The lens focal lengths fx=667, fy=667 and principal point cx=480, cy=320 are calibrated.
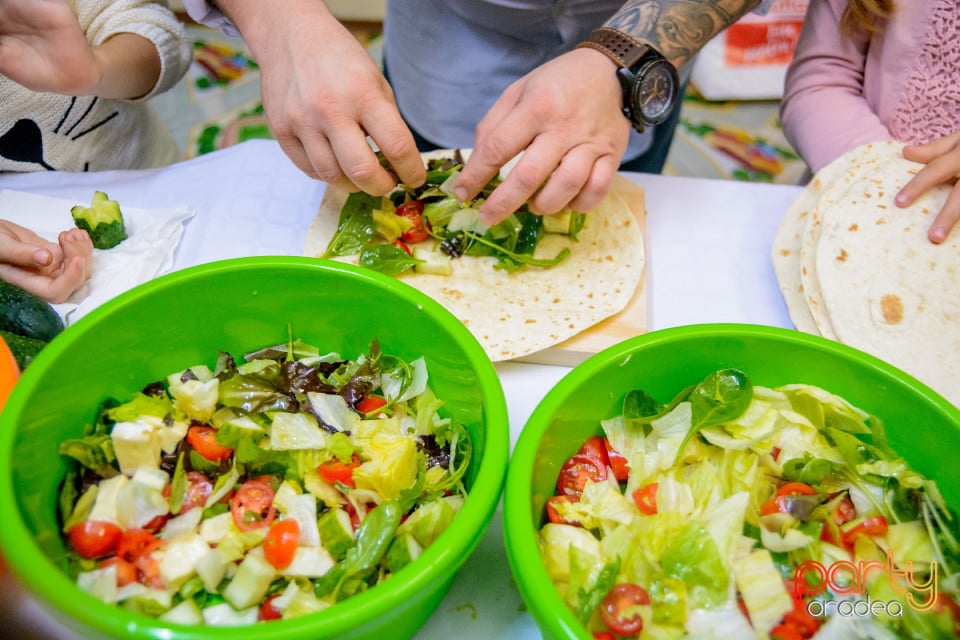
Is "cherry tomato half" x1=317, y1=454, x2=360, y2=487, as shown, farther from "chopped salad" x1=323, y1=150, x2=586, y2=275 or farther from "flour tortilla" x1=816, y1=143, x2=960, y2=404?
"flour tortilla" x1=816, y1=143, x2=960, y2=404

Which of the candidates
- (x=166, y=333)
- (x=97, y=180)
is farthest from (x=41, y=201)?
(x=166, y=333)

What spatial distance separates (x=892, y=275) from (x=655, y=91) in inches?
28.8

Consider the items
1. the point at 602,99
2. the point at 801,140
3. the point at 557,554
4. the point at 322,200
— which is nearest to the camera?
the point at 557,554

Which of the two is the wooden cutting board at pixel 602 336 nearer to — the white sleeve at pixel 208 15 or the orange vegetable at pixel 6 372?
the orange vegetable at pixel 6 372

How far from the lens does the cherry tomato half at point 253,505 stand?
3.21ft

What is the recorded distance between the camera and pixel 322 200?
182 cm

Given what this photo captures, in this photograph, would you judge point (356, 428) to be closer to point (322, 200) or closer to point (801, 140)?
point (322, 200)

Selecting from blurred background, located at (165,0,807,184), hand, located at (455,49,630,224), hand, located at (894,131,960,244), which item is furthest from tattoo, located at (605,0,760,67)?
blurred background, located at (165,0,807,184)

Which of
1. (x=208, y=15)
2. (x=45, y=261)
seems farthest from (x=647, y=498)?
(x=208, y=15)

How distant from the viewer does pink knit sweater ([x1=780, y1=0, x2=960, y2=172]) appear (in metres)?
1.82

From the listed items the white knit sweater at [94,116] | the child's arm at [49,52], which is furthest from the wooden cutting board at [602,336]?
the white knit sweater at [94,116]

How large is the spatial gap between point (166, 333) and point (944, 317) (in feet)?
5.53

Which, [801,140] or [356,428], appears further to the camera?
[801,140]

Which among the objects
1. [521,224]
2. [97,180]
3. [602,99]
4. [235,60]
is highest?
[602,99]
